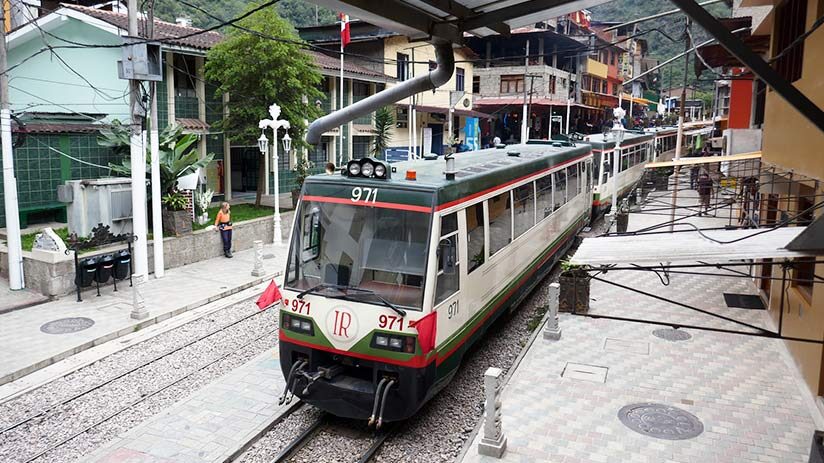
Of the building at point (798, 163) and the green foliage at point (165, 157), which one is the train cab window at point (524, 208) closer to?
the building at point (798, 163)

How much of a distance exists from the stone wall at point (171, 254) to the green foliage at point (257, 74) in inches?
138

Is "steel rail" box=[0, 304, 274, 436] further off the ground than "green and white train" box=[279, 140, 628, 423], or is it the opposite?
"green and white train" box=[279, 140, 628, 423]

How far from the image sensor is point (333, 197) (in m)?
7.84

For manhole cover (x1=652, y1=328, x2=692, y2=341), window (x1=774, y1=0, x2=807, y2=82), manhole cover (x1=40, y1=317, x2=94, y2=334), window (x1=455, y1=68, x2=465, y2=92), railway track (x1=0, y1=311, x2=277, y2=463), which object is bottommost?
railway track (x1=0, y1=311, x2=277, y2=463)

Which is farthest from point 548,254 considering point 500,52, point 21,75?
point 500,52

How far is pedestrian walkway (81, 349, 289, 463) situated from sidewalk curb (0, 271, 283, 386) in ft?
10.1

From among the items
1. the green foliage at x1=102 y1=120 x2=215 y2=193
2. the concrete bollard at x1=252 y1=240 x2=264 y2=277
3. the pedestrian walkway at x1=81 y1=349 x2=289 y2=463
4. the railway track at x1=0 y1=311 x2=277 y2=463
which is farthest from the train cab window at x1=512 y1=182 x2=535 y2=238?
the green foliage at x1=102 y1=120 x2=215 y2=193

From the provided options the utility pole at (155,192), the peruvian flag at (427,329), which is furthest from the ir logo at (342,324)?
the utility pole at (155,192)

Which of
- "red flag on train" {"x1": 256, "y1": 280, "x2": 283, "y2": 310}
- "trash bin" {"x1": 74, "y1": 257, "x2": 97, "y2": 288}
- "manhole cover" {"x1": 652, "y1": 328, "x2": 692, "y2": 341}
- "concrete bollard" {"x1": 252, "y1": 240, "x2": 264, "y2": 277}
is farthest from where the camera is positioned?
"concrete bollard" {"x1": 252, "y1": 240, "x2": 264, "y2": 277}

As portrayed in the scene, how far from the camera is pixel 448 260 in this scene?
7629 millimetres

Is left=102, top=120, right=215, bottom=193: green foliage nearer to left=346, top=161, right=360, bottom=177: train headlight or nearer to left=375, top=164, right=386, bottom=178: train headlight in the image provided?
left=346, top=161, right=360, bottom=177: train headlight

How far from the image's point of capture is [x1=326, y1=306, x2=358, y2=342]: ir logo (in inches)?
288

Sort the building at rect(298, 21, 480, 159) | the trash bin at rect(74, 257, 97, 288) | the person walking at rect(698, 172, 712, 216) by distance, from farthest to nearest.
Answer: the building at rect(298, 21, 480, 159) → the trash bin at rect(74, 257, 97, 288) → the person walking at rect(698, 172, 712, 216)

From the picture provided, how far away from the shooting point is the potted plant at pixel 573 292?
12.2m
